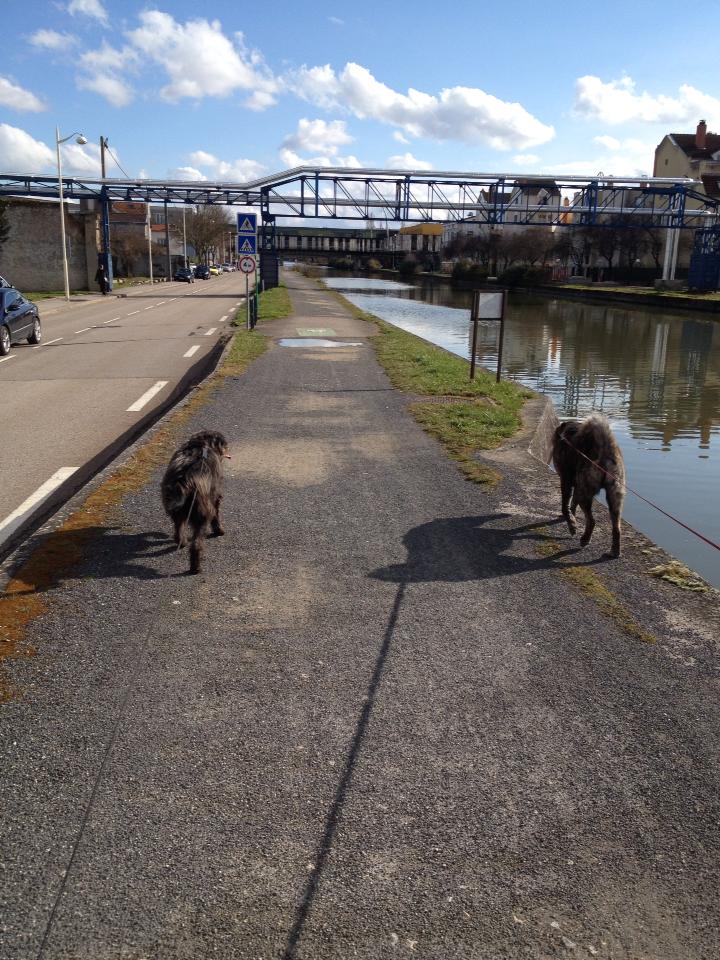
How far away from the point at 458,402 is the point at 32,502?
24.2 feet

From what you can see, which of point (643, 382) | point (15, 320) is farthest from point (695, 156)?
point (15, 320)

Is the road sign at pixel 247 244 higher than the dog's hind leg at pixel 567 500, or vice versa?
the road sign at pixel 247 244

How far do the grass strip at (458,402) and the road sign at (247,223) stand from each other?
6.56 meters

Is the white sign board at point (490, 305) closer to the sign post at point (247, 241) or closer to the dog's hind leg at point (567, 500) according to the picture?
the dog's hind leg at point (567, 500)

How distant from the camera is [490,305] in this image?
1425cm

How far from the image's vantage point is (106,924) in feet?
9.11

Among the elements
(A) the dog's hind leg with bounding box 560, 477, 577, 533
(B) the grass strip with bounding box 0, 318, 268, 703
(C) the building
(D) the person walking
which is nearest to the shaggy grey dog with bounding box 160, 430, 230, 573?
(B) the grass strip with bounding box 0, 318, 268, 703

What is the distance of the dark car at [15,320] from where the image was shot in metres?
20.0

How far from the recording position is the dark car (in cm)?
1998

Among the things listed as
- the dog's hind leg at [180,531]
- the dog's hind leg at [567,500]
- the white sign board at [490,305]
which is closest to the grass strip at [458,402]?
the white sign board at [490,305]

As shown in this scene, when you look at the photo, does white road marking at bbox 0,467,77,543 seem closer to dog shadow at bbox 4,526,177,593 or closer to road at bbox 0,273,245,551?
road at bbox 0,273,245,551

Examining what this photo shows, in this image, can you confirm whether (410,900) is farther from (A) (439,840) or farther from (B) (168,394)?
(B) (168,394)

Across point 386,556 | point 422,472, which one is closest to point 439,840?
point 386,556

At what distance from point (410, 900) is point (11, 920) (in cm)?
141
